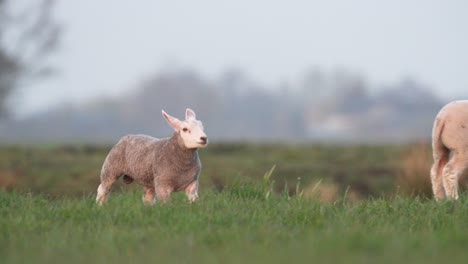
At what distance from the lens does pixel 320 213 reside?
23.7 ft

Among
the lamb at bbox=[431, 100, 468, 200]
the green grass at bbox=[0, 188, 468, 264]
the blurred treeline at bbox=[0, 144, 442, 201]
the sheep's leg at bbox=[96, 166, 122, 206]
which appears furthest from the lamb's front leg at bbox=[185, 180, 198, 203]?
the blurred treeline at bbox=[0, 144, 442, 201]

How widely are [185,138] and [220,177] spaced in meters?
12.0

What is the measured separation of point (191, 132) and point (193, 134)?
44 mm

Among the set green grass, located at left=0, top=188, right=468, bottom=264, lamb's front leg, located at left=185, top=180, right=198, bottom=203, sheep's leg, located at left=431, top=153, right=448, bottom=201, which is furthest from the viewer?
sheep's leg, located at left=431, top=153, right=448, bottom=201

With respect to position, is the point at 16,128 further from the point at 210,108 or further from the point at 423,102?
the point at 423,102

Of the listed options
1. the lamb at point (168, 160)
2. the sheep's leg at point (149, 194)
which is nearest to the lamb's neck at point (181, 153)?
the lamb at point (168, 160)

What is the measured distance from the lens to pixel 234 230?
6312 millimetres

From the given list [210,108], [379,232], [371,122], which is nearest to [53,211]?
[379,232]

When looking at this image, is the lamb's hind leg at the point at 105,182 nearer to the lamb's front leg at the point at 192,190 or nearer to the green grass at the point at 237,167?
the lamb's front leg at the point at 192,190

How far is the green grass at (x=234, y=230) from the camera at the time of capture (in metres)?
5.32

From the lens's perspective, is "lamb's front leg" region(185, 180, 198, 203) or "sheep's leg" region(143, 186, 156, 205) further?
"sheep's leg" region(143, 186, 156, 205)

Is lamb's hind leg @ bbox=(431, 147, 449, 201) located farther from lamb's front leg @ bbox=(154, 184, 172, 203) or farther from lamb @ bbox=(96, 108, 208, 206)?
lamb's front leg @ bbox=(154, 184, 172, 203)

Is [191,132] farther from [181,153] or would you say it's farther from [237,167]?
[237,167]

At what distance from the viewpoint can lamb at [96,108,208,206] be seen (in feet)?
25.3
